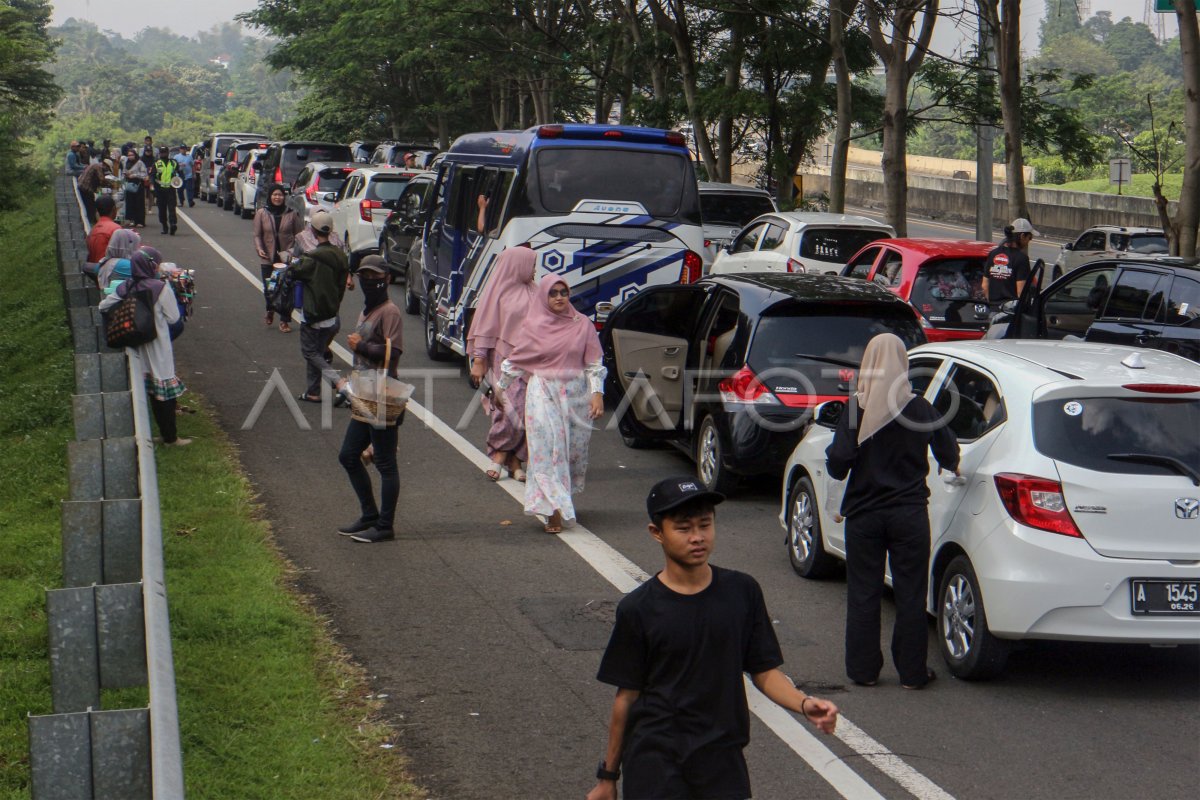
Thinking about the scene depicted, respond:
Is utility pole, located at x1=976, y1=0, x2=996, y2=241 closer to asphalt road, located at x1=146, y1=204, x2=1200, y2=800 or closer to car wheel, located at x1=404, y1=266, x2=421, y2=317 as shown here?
car wheel, located at x1=404, y1=266, x2=421, y2=317

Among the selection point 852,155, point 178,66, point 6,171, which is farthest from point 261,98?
point 6,171

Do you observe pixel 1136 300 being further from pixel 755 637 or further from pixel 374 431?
pixel 755 637

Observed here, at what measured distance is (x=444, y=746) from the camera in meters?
6.43

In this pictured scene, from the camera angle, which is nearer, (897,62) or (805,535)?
(805,535)

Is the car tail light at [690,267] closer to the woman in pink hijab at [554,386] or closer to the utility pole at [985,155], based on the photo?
the woman in pink hijab at [554,386]

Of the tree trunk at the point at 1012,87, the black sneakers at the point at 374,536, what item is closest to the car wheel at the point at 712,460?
the black sneakers at the point at 374,536

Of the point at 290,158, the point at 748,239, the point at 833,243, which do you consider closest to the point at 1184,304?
the point at 833,243

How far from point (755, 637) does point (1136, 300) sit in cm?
982

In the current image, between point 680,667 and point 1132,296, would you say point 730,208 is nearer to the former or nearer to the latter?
point 1132,296

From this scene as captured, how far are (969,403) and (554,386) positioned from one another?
3.20 m

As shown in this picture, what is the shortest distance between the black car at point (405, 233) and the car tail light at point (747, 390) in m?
8.46

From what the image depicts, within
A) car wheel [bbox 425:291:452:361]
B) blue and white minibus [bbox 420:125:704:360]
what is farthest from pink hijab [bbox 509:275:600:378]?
car wheel [bbox 425:291:452:361]

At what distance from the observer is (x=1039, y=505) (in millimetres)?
7109

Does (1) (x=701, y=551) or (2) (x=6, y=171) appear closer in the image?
(1) (x=701, y=551)
